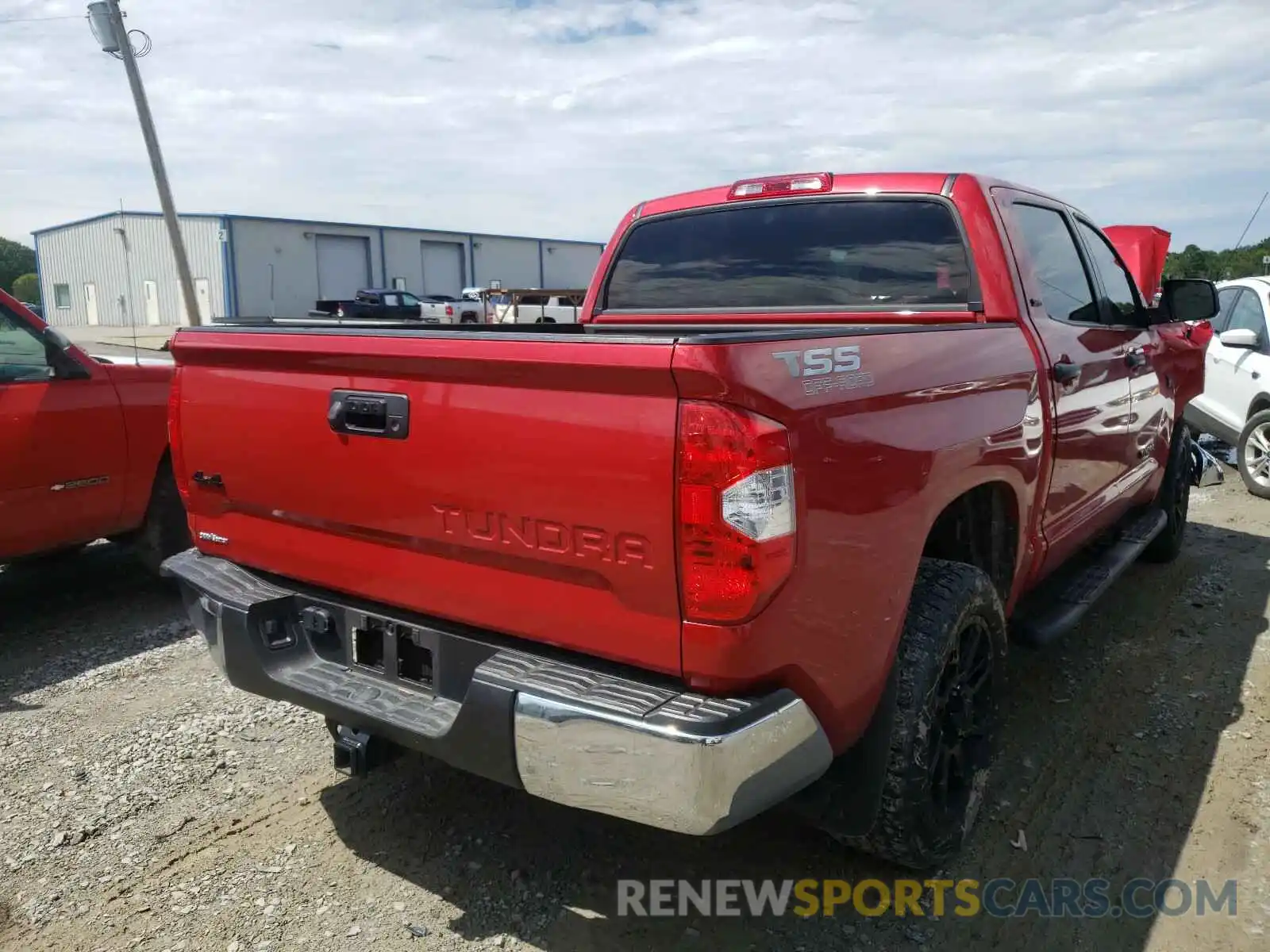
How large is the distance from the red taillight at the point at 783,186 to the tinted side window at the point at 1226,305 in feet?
23.0

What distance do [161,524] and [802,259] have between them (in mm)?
3612

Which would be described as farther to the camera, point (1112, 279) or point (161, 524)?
point (161, 524)

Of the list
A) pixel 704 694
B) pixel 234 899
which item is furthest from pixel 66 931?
pixel 704 694

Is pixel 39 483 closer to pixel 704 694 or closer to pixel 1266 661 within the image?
pixel 704 694

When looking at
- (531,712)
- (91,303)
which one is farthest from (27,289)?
(531,712)

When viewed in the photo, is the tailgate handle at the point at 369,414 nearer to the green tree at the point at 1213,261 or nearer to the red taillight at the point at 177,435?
the red taillight at the point at 177,435

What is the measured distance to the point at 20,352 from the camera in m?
4.69

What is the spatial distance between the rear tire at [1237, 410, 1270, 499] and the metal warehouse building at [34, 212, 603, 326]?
33921 mm

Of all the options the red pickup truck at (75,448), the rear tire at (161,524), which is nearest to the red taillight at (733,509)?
the red pickup truck at (75,448)

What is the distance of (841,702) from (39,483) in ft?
13.2

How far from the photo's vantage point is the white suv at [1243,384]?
8.05 metres

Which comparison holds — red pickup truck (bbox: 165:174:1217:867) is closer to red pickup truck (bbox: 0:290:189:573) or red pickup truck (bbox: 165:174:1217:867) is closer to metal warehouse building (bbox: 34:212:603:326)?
red pickup truck (bbox: 0:290:189:573)

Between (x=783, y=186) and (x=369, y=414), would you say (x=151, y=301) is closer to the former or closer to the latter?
(x=783, y=186)

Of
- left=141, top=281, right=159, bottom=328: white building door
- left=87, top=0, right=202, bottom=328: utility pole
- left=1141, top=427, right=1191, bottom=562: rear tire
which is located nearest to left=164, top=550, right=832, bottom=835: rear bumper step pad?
A: left=1141, top=427, right=1191, bottom=562: rear tire
